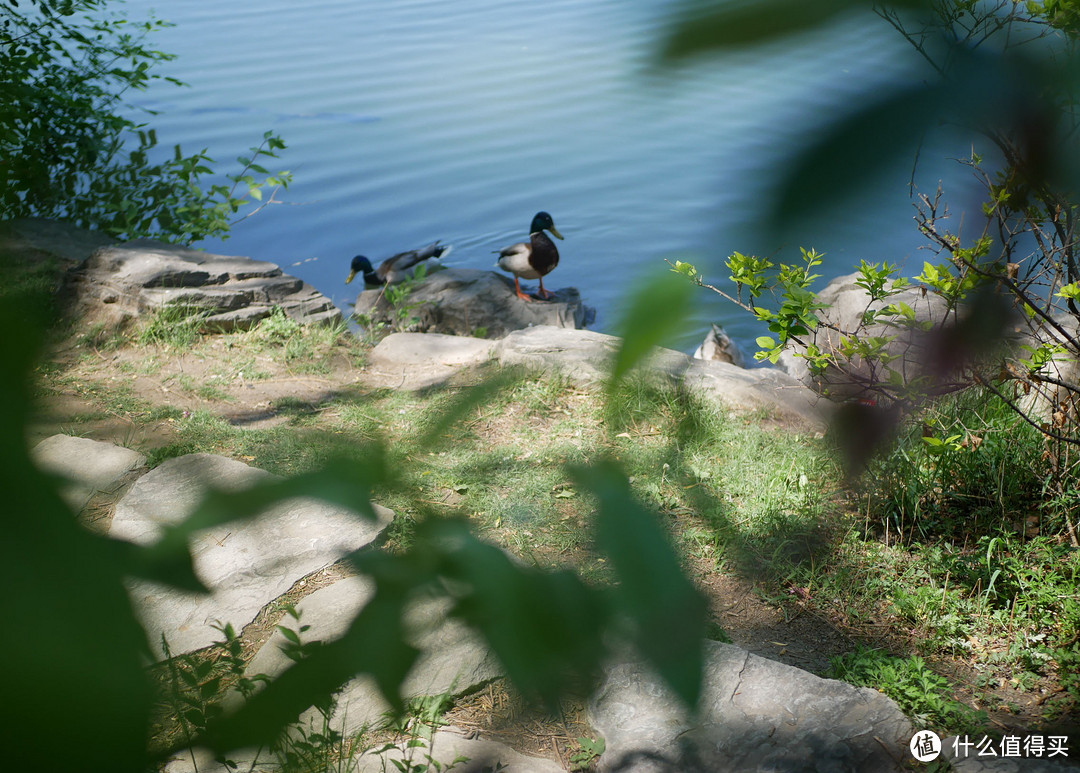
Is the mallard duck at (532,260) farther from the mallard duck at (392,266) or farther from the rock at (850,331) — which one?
the rock at (850,331)

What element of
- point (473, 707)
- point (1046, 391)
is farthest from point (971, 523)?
point (473, 707)

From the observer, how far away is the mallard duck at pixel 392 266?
711 centimetres

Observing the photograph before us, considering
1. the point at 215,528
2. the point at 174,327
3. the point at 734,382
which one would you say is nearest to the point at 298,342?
the point at 174,327

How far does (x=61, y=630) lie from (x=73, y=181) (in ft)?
20.0

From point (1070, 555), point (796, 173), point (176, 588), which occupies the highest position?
point (796, 173)

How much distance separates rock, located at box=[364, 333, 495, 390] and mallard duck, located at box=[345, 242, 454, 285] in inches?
92.7

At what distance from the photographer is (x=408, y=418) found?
0.65 meters

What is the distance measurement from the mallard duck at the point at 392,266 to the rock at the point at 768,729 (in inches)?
215

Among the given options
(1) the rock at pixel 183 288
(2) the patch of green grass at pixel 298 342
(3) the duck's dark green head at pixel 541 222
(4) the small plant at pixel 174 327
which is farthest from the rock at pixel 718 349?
(4) the small plant at pixel 174 327

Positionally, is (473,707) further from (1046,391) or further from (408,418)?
(1046,391)

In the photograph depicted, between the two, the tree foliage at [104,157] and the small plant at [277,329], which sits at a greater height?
the tree foliage at [104,157]

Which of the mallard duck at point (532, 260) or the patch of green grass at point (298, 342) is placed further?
the mallard duck at point (532, 260)

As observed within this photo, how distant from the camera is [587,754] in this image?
77.3 inches

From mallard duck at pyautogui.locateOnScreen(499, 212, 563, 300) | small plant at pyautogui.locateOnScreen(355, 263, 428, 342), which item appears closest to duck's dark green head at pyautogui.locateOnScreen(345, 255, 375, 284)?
small plant at pyautogui.locateOnScreen(355, 263, 428, 342)
